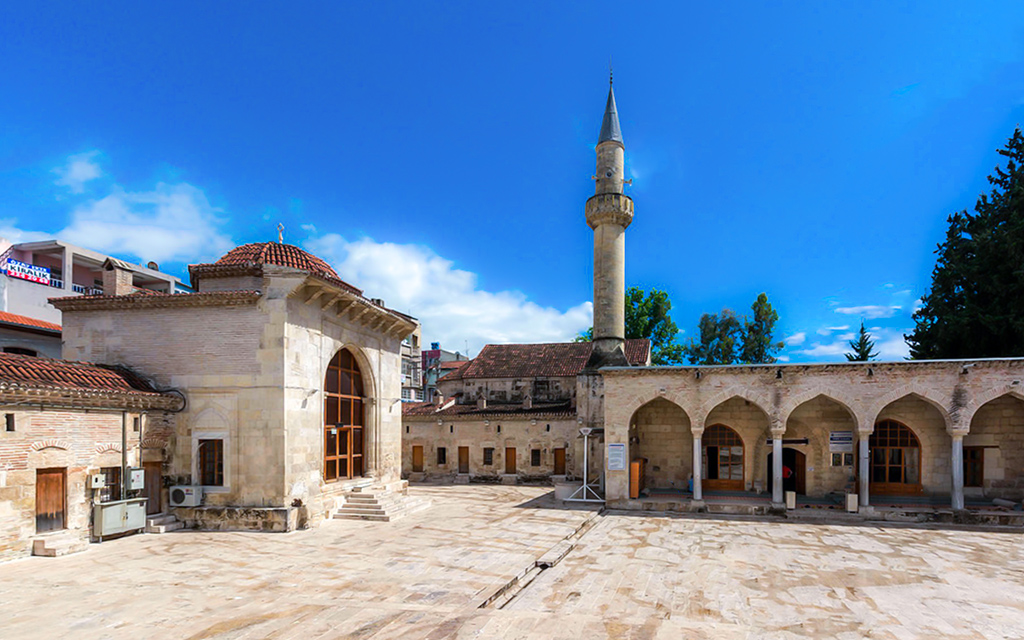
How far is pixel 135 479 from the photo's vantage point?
42.7 ft

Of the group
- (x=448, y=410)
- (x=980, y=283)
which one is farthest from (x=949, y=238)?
(x=448, y=410)

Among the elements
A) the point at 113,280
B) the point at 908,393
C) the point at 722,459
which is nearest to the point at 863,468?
the point at 908,393

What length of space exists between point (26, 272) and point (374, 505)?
68.8 feet

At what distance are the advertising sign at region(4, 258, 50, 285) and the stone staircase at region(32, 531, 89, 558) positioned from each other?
18.9 metres

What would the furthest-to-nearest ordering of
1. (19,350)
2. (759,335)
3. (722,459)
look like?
(759,335)
(19,350)
(722,459)

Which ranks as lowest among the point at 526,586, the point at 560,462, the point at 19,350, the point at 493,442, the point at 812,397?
the point at 560,462

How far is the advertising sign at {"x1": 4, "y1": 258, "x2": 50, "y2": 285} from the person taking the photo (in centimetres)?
2481

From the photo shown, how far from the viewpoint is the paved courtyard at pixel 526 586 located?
781 centimetres

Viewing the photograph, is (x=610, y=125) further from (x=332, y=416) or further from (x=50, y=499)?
(x=50, y=499)

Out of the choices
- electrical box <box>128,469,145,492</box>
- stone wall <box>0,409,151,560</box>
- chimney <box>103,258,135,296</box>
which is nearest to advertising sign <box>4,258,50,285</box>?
chimney <box>103,258,135,296</box>

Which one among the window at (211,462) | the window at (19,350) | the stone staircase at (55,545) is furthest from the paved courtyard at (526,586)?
the window at (19,350)

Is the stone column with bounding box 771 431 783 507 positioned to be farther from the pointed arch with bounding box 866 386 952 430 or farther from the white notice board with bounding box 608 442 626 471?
the white notice board with bounding box 608 442 626 471

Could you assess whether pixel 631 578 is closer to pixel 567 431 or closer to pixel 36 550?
pixel 36 550

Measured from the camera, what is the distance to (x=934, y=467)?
18281 millimetres
